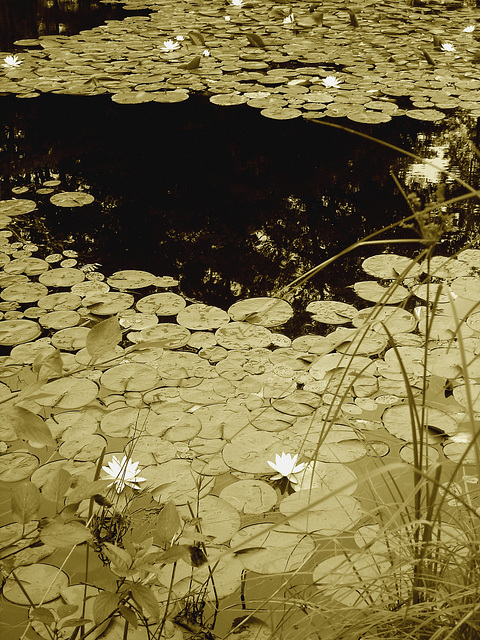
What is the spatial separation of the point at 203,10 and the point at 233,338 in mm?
4406

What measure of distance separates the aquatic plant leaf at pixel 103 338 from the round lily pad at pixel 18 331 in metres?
0.93

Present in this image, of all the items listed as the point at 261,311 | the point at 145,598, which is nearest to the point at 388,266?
the point at 261,311

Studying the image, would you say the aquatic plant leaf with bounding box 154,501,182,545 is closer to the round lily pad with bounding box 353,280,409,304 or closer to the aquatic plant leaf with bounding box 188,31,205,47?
the round lily pad with bounding box 353,280,409,304

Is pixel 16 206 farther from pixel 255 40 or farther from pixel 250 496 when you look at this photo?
pixel 255 40

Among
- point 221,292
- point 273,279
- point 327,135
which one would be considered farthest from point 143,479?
point 327,135

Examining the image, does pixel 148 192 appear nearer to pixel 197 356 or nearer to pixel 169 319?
pixel 169 319

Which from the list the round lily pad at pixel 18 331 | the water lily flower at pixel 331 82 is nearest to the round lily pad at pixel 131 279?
the round lily pad at pixel 18 331

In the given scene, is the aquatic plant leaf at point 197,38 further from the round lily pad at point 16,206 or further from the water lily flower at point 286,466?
the water lily flower at point 286,466

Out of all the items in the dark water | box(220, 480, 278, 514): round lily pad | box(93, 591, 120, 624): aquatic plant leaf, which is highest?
the dark water

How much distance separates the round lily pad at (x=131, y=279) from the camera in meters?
2.19

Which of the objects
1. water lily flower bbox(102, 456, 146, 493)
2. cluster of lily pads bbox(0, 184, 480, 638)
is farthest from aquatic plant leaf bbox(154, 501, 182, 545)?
water lily flower bbox(102, 456, 146, 493)

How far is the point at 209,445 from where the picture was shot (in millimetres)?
1524

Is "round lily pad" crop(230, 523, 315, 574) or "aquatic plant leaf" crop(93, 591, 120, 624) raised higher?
"aquatic plant leaf" crop(93, 591, 120, 624)

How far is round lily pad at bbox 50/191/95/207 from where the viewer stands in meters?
2.73
